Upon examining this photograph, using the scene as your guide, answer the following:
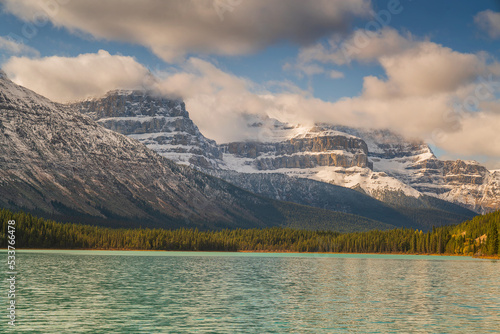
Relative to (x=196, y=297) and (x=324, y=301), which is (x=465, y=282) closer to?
(x=324, y=301)

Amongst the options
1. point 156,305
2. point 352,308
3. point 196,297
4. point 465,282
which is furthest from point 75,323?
point 465,282

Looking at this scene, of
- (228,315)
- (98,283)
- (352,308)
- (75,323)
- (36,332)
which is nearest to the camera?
(36,332)

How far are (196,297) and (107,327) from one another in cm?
2655

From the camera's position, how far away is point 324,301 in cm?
8156

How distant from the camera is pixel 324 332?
58000mm

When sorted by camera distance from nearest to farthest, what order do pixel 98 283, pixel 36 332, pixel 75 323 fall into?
pixel 36 332 → pixel 75 323 → pixel 98 283

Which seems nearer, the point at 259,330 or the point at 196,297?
the point at 259,330

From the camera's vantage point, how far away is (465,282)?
114 meters

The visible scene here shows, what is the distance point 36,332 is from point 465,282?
86288mm

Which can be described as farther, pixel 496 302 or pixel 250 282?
pixel 250 282

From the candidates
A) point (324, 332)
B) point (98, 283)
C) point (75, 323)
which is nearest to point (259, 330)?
point (324, 332)

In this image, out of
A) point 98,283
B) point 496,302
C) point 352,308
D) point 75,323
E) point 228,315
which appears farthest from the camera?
point 98,283

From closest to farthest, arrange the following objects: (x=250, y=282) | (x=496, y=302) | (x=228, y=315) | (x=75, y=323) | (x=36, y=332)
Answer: (x=36, y=332) → (x=75, y=323) → (x=228, y=315) → (x=496, y=302) → (x=250, y=282)

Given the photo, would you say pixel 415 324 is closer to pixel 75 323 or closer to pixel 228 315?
pixel 228 315
